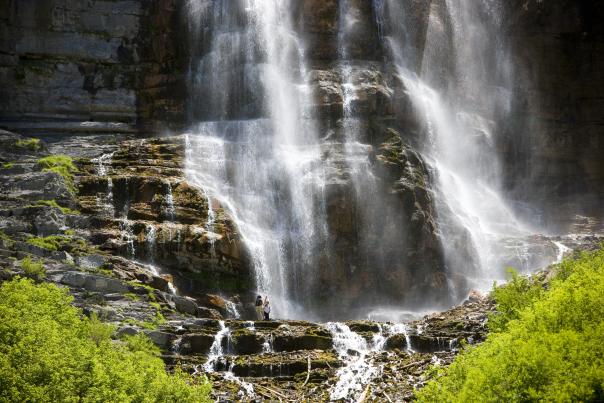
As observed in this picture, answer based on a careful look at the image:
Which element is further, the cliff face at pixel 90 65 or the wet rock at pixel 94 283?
the cliff face at pixel 90 65

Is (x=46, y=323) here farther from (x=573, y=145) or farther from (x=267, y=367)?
(x=573, y=145)

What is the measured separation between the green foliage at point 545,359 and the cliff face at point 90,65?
113ft

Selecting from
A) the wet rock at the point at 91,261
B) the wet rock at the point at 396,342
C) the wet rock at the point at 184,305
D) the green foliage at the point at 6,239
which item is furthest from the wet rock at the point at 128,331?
the wet rock at the point at 396,342

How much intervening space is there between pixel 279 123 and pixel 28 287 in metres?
26.8

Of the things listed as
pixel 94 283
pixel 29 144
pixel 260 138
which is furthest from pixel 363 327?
pixel 29 144

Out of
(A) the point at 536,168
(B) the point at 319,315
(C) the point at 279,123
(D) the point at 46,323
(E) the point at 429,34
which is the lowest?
(B) the point at 319,315

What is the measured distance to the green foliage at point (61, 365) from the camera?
51.7ft

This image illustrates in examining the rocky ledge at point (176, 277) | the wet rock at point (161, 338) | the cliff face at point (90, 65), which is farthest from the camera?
the cliff face at point (90, 65)

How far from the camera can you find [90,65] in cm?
4884

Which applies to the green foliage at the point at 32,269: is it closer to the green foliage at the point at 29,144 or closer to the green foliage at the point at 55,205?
the green foliage at the point at 55,205

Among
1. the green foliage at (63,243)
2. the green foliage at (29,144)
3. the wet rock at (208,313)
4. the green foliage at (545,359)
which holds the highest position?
the green foliage at (29,144)

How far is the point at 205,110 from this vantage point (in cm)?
4725

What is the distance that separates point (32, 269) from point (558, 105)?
44693 millimetres

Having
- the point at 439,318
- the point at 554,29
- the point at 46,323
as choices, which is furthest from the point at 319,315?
the point at 554,29
